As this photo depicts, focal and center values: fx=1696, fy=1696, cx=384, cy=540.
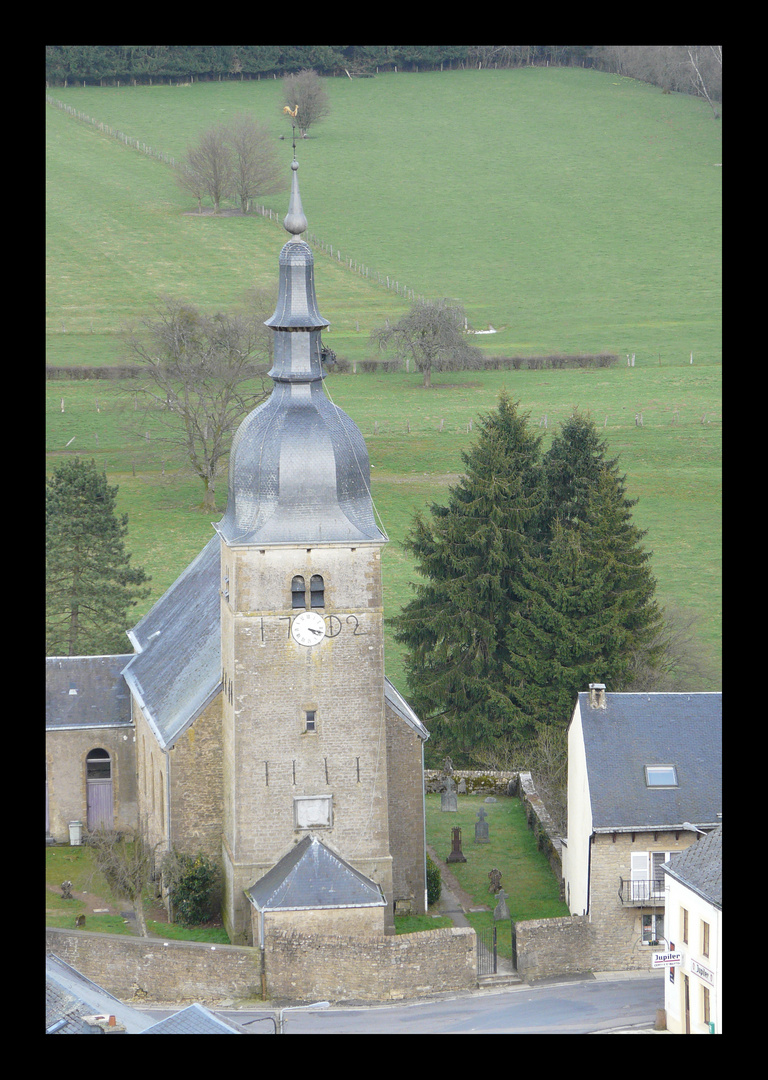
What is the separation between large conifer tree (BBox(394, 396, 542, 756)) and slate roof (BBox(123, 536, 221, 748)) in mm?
10943

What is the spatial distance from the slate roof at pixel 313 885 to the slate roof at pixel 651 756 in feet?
20.5

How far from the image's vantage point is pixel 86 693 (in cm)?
5328

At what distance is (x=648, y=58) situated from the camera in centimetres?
11375

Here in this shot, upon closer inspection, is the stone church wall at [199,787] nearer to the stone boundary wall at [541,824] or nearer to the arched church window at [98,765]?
the arched church window at [98,765]

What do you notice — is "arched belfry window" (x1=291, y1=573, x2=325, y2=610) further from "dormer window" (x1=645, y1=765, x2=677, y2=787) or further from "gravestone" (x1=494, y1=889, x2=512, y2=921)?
"gravestone" (x1=494, y1=889, x2=512, y2=921)

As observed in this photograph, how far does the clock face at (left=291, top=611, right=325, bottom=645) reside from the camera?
42344 mm

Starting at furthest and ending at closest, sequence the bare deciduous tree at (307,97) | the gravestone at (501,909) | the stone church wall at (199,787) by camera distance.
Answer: the bare deciduous tree at (307,97), the gravestone at (501,909), the stone church wall at (199,787)

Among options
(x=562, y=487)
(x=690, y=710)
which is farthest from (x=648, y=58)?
(x=690, y=710)

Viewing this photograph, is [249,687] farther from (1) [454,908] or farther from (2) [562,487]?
(2) [562,487]

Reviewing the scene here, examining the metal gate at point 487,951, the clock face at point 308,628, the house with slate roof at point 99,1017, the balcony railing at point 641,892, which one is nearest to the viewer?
the house with slate roof at point 99,1017

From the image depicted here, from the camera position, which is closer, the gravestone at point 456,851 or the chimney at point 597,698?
the chimney at point 597,698

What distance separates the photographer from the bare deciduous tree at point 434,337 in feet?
300

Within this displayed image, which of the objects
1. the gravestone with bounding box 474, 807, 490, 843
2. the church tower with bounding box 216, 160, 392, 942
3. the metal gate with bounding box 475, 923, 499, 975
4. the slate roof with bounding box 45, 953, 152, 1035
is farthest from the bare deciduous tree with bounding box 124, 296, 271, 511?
the slate roof with bounding box 45, 953, 152, 1035

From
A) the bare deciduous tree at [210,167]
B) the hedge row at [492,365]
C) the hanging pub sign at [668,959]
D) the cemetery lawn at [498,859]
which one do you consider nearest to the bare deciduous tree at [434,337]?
the hedge row at [492,365]
